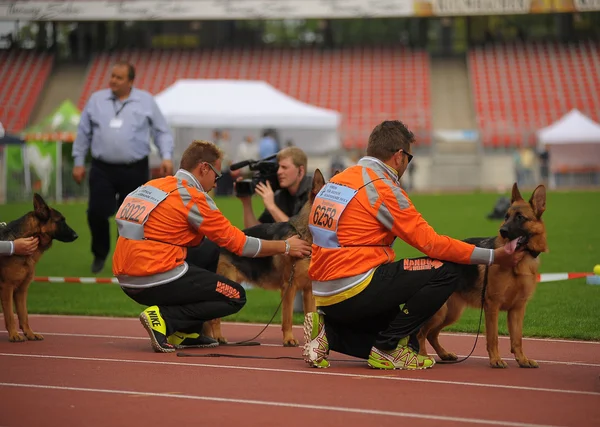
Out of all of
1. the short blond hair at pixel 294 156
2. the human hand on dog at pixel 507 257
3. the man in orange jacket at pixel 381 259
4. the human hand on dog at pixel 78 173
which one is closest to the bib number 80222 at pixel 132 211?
the man in orange jacket at pixel 381 259

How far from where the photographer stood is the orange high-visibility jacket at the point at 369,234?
6496mm

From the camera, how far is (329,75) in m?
45.8

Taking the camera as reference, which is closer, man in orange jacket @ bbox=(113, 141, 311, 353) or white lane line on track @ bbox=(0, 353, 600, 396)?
white lane line on track @ bbox=(0, 353, 600, 396)

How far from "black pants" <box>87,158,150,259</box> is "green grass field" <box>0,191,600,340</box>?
0.93 meters

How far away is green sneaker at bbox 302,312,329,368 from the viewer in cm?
675

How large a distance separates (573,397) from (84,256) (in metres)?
11.5

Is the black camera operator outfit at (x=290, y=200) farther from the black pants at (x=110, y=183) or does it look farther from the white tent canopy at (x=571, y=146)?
the white tent canopy at (x=571, y=146)

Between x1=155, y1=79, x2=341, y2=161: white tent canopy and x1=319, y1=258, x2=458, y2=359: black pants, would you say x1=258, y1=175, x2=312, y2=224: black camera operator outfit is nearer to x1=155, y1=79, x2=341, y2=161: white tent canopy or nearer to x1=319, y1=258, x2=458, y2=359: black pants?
x1=319, y1=258, x2=458, y2=359: black pants

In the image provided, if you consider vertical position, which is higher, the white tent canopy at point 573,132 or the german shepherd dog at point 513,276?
the white tent canopy at point 573,132

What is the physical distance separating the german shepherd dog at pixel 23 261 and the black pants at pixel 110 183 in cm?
359

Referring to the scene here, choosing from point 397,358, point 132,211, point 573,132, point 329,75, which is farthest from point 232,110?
point 397,358

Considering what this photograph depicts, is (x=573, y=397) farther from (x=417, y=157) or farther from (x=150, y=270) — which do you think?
(x=417, y=157)

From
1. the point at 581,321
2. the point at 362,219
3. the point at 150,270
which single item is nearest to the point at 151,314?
the point at 150,270

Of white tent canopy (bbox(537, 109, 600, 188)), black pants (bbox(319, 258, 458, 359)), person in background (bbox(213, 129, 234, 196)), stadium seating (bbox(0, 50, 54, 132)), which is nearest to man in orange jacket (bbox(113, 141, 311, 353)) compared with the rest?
black pants (bbox(319, 258, 458, 359))
